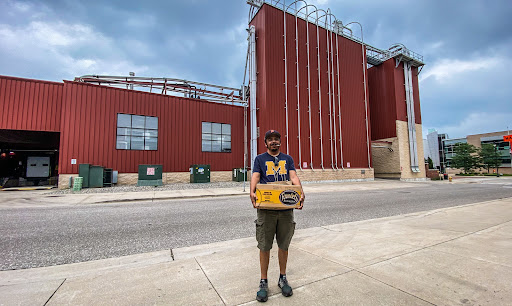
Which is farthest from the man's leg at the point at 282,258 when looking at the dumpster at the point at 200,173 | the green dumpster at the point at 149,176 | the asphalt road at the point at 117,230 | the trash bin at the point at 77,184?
the dumpster at the point at 200,173

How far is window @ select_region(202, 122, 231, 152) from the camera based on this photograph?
71.8 ft

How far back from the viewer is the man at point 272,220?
8.91ft

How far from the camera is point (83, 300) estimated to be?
2.66 meters

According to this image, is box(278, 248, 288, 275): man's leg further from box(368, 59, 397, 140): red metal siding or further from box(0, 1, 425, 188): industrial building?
box(368, 59, 397, 140): red metal siding

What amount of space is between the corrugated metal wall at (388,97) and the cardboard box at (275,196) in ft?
107

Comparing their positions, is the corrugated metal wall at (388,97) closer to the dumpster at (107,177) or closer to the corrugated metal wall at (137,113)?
the corrugated metal wall at (137,113)

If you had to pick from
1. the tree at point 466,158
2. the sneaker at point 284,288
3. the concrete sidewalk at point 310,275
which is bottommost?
the concrete sidewalk at point 310,275

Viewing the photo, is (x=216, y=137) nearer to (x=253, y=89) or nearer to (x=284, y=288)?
(x=253, y=89)

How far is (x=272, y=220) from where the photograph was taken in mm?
2734

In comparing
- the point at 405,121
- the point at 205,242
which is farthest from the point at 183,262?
the point at 405,121

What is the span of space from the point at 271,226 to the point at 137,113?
19877 mm

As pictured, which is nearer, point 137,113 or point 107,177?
point 107,177

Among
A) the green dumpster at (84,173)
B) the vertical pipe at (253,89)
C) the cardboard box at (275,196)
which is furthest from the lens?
the vertical pipe at (253,89)

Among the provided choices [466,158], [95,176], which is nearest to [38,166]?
[95,176]
